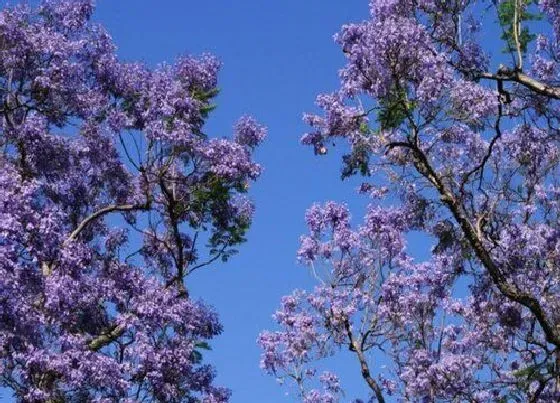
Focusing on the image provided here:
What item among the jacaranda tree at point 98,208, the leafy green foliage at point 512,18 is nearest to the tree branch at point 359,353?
the jacaranda tree at point 98,208

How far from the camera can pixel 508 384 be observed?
1678cm

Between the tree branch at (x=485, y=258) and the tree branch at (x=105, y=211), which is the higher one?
the tree branch at (x=105, y=211)

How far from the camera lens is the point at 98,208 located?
1905 centimetres

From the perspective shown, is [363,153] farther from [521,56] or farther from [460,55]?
[521,56]

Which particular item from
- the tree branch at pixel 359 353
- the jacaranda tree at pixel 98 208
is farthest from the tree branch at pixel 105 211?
the tree branch at pixel 359 353

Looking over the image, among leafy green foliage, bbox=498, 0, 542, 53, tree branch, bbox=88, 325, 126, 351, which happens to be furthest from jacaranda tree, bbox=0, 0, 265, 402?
leafy green foliage, bbox=498, 0, 542, 53

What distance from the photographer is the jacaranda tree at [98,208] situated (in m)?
14.0

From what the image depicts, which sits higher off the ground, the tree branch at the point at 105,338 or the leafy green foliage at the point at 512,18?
the leafy green foliage at the point at 512,18

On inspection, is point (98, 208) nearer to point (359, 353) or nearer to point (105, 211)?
point (105, 211)

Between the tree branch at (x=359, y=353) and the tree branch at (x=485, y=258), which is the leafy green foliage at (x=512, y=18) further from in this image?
the tree branch at (x=359, y=353)

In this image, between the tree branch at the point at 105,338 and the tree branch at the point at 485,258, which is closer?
the tree branch at the point at 485,258

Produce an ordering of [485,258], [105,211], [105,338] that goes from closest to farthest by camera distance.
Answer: [485,258]
[105,338]
[105,211]

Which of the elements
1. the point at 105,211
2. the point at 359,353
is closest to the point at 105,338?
the point at 105,211

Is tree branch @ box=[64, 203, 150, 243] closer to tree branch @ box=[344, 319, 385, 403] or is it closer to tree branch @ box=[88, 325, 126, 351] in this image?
tree branch @ box=[88, 325, 126, 351]
